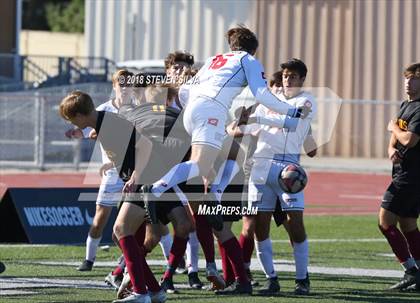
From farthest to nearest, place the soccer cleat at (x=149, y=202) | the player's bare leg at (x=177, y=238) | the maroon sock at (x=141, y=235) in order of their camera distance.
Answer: the maroon sock at (x=141, y=235) → the player's bare leg at (x=177, y=238) → the soccer cleat at (x=149, y=202)

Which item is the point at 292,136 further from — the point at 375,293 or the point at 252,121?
the point at 375,293

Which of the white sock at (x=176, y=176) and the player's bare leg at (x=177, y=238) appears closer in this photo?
the white sock at (x=176, y=176)

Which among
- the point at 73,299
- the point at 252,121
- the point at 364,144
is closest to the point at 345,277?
the point at 252,121

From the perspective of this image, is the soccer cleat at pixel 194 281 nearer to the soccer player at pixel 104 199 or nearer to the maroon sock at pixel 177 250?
the maroon sock at pixel 177 250

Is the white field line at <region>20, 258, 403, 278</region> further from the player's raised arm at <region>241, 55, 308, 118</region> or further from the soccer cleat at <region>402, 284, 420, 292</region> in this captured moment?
the player's raised arm at <region>241, 55, 308, 118</region>

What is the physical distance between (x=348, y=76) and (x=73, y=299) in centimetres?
2609

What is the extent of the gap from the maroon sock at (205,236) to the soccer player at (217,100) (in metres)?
0.55

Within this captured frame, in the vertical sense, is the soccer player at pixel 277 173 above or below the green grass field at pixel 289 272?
above

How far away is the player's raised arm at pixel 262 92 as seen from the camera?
32.8 ft

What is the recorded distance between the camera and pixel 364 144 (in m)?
32.4

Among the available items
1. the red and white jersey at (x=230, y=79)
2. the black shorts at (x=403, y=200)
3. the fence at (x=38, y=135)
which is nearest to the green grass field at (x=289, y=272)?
the black shorts at (x=403, y=200)

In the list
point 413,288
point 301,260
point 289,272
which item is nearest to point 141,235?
point 301,260

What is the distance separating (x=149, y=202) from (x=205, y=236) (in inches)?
62.7

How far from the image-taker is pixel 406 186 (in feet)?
37.1
